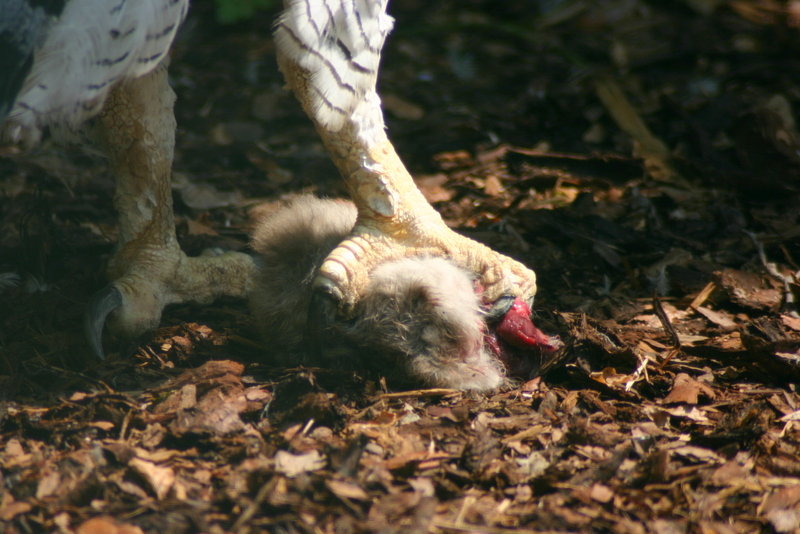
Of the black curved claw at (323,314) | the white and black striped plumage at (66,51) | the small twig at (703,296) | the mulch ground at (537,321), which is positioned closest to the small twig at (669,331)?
the mulch ground at (537,321)

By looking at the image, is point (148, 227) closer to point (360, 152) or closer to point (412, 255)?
point (360, 152)

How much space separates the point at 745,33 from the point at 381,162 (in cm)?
363

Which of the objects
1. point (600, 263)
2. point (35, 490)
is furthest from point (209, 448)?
point (600, 263)

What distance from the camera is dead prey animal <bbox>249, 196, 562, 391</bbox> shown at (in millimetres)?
1968

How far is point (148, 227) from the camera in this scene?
240 centimetres

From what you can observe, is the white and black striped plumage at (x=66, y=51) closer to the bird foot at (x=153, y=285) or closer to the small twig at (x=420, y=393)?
the bird foot at (x=153, y=285)

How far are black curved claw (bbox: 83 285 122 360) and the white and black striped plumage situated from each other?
0.69 m

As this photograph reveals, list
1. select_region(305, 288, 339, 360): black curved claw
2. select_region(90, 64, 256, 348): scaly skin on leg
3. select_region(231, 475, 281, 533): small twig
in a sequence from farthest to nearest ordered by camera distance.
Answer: select_region(90, 64, 256, 348): scaly skin on leg → select_region(305, 288, 339, 360): black curved claw → select_region(231, 475, 281, 533): small twig

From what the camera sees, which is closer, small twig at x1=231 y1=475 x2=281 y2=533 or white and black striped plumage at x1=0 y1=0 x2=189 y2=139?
small twig at x1=231 y1=475 x2=281 y2=533

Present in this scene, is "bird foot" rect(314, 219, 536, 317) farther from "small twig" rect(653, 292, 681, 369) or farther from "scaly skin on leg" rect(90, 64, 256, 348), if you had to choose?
"scaly skin on leg" rect(90, 64, 256, 348)

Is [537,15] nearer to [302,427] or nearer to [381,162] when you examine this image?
[381,162]

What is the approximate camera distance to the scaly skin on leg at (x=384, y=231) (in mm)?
2072

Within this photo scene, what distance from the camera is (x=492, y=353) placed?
2037 millimetres

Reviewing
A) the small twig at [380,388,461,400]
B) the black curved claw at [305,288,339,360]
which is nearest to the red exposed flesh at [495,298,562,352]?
the small twig at [380,388,461,400]
